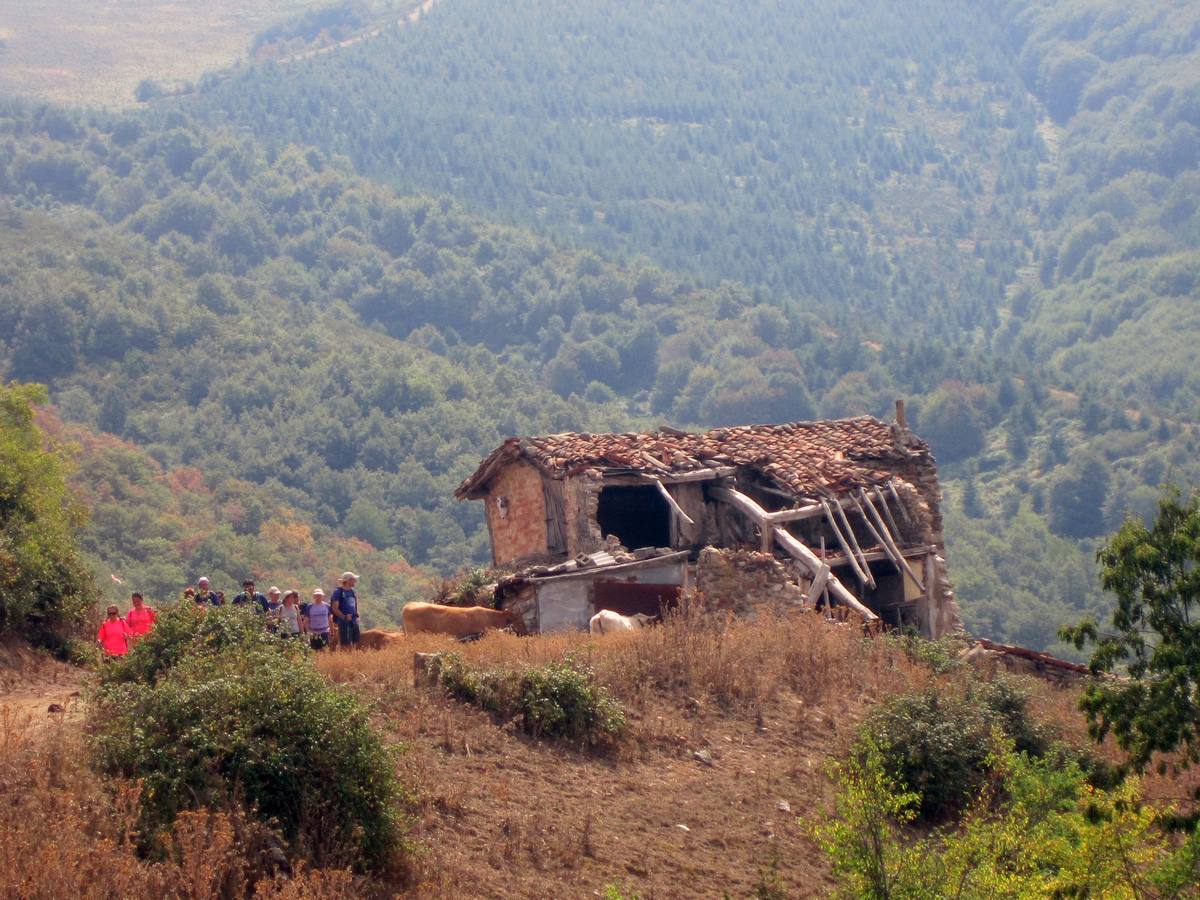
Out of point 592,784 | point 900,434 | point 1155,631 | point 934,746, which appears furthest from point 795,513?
point 1155,631

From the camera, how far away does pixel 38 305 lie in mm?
82312

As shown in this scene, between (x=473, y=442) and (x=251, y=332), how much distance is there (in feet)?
61.8

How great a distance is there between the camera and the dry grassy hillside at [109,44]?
148 metres

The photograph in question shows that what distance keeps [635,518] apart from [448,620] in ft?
23.3

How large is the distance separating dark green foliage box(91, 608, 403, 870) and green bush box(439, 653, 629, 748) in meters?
2.69

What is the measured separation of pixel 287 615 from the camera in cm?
1767

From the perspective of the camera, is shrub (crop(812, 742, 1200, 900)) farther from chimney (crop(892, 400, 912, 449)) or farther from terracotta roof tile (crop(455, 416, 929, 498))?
chimney (crop(892, 400, 912, 449))

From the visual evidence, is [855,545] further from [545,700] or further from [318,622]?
[545,700]

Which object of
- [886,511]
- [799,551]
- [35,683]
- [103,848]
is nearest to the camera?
[103,848]

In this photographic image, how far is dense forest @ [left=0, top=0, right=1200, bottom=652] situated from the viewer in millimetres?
77562

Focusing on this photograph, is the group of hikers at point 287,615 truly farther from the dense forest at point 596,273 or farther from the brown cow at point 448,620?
the dense forest at point 596,273

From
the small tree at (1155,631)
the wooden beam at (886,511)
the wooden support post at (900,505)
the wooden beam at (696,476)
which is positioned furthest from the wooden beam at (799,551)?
the small tree at (1155,631)

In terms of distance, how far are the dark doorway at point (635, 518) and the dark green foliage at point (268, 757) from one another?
16.5 metres

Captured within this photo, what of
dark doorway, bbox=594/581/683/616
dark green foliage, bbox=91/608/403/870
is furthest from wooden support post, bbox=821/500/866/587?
dark green foliage, bbox=91/608/403/870
